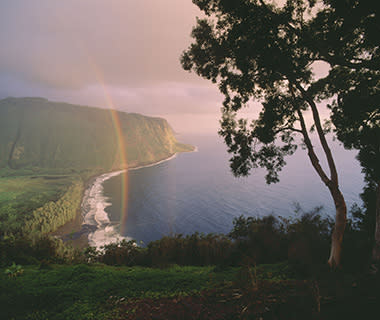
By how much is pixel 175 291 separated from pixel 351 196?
72.4 m

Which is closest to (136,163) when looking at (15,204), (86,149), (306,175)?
(86,149)

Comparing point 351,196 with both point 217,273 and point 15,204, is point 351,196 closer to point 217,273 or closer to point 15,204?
point 217,273

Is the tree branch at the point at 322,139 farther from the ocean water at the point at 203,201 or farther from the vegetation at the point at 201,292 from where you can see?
the ocean water at the point at 203,201

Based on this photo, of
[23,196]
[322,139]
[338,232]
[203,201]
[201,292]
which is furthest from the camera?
[23,196]

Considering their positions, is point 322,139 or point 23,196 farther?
point 23,196

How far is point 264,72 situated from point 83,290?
795 centimetres

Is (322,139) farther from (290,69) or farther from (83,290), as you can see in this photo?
(83,290)

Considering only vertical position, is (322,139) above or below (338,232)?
above

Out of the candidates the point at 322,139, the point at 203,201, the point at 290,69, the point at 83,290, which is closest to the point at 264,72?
the point at 290,69

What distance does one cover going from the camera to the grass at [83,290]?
429cm

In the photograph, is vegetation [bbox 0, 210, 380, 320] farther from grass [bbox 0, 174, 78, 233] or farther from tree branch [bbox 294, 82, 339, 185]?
grass [bbox 0, 174, 78, 233]

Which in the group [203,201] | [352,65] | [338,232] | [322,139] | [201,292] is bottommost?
[203,201]

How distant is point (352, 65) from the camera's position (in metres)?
5.76

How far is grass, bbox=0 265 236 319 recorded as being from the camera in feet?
14.1
